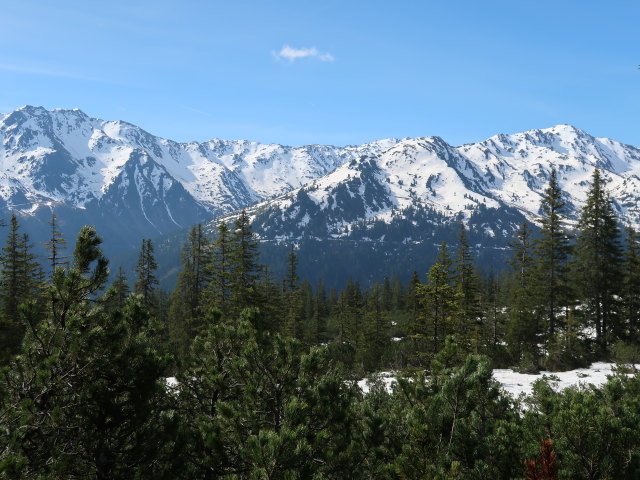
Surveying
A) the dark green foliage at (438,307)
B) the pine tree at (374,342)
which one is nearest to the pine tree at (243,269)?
the pine tree at (374,342)

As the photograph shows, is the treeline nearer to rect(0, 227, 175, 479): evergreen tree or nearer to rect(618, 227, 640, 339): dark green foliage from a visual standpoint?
rect(618, 227, 640, 339): dark green foliage

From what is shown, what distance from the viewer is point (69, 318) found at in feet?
15.7

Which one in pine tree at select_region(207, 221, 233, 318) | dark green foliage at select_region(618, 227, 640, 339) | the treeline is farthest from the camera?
dark green foliage at select_region(618, 227, 640, 339)

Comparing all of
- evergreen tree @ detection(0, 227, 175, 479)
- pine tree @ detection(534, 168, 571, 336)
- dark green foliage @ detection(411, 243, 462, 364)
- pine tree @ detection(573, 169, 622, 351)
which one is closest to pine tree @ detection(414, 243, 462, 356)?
dark green foliage @ detection(411, 243, 462, 364)

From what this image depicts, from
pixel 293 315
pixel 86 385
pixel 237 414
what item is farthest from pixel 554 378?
pixel 293 315

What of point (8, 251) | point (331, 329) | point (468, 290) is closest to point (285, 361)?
point (468, 290)

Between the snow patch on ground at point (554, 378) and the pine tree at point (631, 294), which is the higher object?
the pine tree at point (631, 294)

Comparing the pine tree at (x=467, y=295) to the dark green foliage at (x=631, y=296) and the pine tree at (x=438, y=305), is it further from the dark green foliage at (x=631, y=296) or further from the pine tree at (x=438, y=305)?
the dark green foliage at (x=631, y=296)

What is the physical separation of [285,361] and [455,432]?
2392 mm

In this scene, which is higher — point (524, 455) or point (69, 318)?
point (69, 318)

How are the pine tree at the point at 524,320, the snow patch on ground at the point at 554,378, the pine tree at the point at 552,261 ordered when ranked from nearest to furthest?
the snow patch on ground at the point at 554,378, the pine tree at the point at 524,320, the pine tree at the point at 552,261

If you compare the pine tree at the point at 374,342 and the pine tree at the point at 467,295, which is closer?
the pine tree at the point at 374,342

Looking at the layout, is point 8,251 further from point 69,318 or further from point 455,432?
point 455,432

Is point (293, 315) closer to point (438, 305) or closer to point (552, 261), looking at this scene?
point (438, 305)
